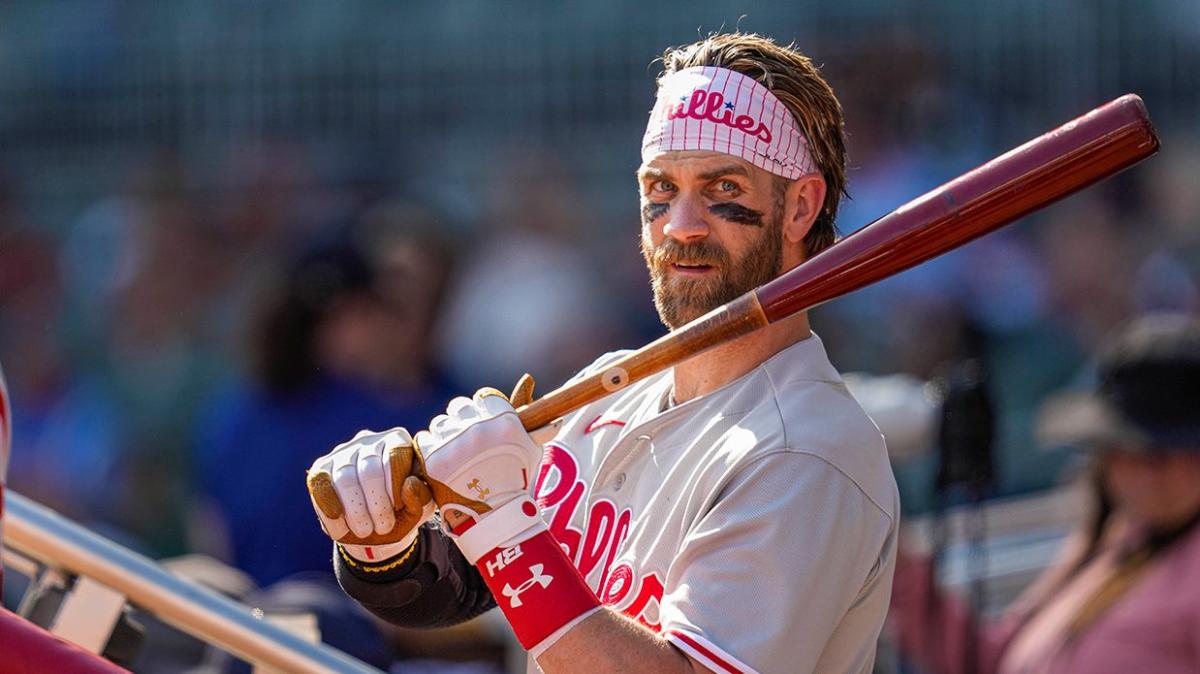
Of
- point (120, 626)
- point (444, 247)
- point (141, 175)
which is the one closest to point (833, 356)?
point (444, 247)

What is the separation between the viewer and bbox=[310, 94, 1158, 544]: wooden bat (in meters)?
2.19

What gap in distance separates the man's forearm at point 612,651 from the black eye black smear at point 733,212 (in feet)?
2.08

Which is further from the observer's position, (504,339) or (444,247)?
(504,339)

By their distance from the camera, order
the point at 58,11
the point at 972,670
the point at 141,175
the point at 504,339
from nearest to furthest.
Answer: the point at 972,670 < the point at 504,339 < the point at 141,175 < the point at 58,11

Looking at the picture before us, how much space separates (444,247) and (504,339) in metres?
1.47

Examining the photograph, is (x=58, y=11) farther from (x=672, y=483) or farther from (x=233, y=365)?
(x=672, y=483)

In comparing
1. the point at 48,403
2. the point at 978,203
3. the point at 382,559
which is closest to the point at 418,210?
the point at 48,403

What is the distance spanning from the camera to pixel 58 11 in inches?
321

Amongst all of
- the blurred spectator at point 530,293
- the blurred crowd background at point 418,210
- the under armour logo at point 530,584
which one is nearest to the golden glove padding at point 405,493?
the under armour logo at point 530,584

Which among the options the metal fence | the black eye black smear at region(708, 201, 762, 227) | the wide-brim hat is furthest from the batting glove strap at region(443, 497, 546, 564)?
the metal fence

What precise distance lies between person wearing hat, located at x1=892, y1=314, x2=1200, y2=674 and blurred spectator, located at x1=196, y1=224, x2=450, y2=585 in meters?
1.64

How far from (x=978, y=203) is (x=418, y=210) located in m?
3.51

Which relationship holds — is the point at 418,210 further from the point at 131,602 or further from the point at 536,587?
the point at 536,587

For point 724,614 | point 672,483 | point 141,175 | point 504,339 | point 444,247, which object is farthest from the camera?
point 141,175
